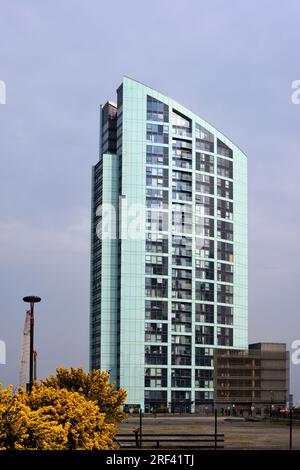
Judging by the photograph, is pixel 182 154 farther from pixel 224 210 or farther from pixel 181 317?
pixel 181 317

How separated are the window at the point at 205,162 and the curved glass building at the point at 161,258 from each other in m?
0.27

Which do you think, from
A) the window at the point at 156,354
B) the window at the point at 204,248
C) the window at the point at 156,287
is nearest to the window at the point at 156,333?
the window at the point at 156,354

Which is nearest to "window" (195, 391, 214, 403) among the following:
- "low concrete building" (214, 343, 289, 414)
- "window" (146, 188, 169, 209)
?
"low concrete building" (214, 343, 289, 414)

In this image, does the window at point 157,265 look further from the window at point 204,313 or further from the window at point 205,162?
the window at point 205,162

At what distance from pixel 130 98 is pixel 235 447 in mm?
147157

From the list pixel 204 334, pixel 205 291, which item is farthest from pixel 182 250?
pixel 204 334

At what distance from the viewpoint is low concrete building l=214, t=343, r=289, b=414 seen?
184 meters

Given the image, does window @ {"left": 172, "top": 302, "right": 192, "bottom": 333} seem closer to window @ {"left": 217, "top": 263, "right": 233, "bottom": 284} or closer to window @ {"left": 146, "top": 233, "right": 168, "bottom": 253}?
window @ {"left": 146, "top": 233, "right": 168, "bottom": 253}

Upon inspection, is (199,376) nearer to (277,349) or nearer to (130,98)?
(277,349)

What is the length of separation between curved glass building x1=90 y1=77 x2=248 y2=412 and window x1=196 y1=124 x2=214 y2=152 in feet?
0.89

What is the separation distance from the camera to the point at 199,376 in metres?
182

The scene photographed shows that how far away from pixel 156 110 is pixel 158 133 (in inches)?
240

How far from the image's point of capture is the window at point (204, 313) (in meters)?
186
